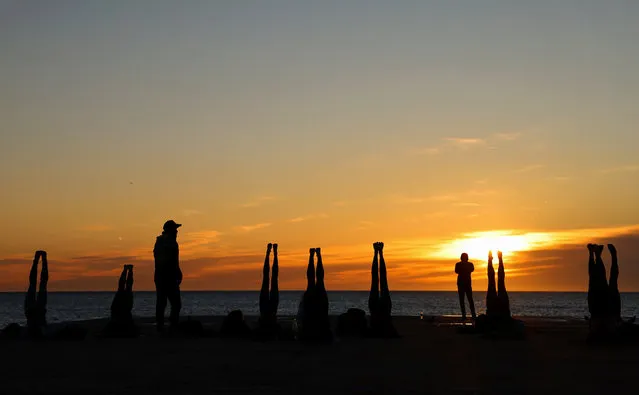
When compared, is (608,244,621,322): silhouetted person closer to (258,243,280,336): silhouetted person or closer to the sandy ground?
the sandy ground

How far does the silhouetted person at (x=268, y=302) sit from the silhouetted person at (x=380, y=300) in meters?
3.63

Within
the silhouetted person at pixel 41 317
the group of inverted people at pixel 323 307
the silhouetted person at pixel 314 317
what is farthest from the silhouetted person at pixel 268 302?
the silhouetted person at pixel 41 317

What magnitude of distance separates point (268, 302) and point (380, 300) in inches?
166

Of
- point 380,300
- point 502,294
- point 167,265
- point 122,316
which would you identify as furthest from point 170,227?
point 502,294

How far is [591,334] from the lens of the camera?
2600cm

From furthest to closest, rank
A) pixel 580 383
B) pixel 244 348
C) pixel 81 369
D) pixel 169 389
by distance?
1. pixel 244 348
2. pixel 81 369
3. pixel 580 383
4. pixel 169 389

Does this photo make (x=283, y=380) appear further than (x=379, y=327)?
No

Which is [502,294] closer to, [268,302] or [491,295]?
[491,295]

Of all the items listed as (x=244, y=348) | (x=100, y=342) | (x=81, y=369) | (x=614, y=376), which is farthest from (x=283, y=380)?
(x=100, y=342)

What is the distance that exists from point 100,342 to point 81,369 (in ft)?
30.2

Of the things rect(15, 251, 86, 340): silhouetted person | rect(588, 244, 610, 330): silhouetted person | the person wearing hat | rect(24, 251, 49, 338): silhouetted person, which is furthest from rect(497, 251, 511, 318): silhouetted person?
rect(24, 251, 49, 338): silhouetted person

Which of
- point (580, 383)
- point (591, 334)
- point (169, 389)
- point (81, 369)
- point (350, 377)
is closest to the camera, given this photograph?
point (169, 389)

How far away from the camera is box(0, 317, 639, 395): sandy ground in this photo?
1467cm

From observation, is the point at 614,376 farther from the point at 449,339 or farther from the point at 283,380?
the point at 449,339
